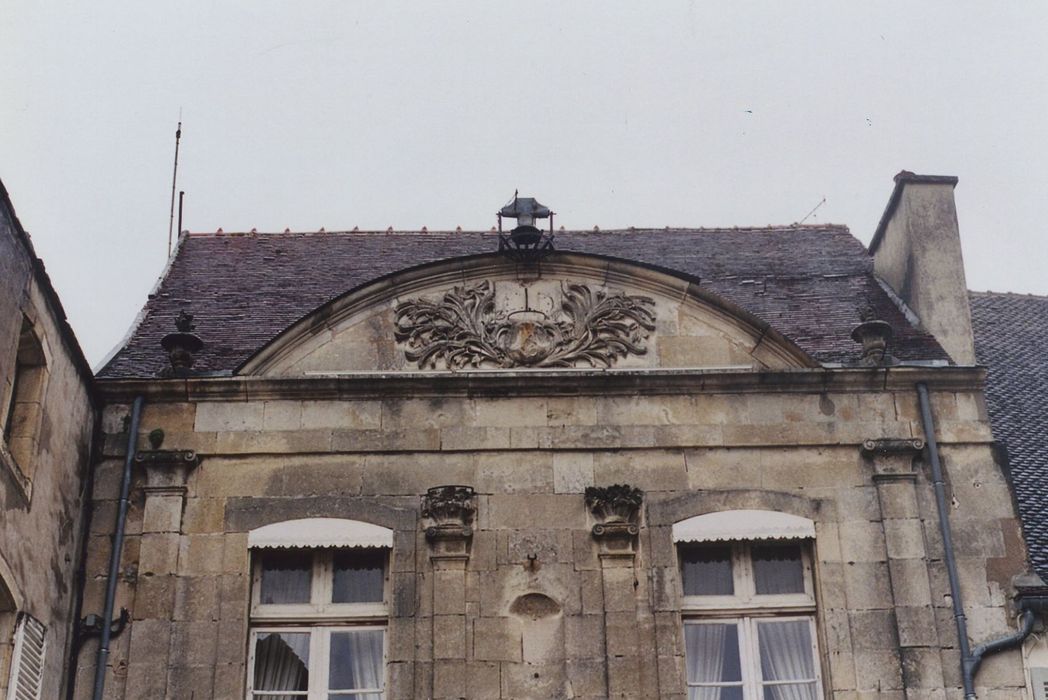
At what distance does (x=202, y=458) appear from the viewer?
10.8m

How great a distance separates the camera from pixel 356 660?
10273 mm

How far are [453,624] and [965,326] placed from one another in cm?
464

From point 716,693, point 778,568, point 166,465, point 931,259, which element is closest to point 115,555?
point 166,465

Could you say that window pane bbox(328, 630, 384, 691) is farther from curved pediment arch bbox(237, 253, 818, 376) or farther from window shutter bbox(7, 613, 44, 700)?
curved pediment arch bbox(237, 253, 818, 376)

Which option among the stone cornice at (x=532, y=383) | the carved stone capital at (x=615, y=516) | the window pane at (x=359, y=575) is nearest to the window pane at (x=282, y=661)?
the window pane at (x=359, y=575)

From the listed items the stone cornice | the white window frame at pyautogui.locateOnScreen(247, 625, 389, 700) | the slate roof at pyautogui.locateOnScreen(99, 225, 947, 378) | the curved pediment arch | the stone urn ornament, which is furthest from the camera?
the slate roof at pyautogui.locateOnScreen(99, 225, 947, 378)

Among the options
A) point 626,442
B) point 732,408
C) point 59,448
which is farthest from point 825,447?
point 59,448

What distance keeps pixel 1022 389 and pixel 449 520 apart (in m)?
5.72

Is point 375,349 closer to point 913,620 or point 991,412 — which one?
point 913,620

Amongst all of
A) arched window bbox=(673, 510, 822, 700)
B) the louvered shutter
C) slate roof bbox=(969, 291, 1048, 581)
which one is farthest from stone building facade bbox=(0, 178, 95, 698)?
slate roof bbox=(969, 291, 1048, 581)

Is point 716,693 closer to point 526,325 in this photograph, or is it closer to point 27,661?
point 526,325

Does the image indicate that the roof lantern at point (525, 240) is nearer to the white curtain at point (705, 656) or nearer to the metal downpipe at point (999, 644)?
the white curtain at point (705, 656)

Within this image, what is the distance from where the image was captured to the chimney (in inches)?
468

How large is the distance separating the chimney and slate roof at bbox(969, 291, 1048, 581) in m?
0.82
